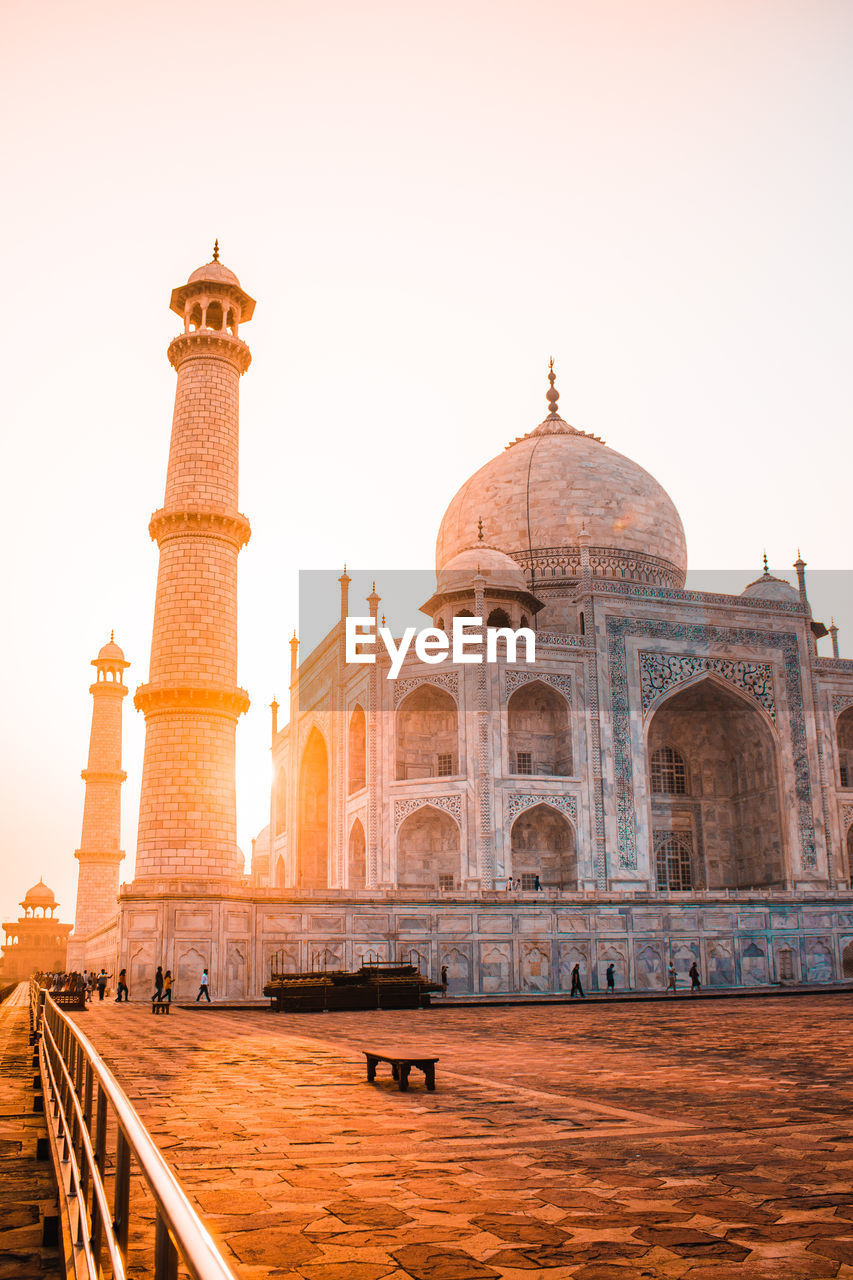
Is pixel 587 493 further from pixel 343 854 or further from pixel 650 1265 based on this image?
pixel 650 1265

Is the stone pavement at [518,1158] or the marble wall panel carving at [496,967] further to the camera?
the marble wall panel carving at [496,967]

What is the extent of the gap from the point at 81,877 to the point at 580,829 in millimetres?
19604

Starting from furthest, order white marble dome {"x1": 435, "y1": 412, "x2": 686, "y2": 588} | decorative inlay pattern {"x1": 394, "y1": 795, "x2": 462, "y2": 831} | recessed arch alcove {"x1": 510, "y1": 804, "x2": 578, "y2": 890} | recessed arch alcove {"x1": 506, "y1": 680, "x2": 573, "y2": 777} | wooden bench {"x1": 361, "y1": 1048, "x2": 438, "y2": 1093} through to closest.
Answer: white marble dome {"x1": 435, "y1": 412, "x2": 686, "y2": 588}, recessed arch alcove {"x1": 506, "y1": 680, "x2": 573, "y2": 777}, recessed arch alcove {"x1": 510, "y1": 804, "x2": 578, "y2": 890}, decorative inlay pattern {"x1": 394, "y1": 795, "x2": 462, "y2": 831}, wooden bench {"x1": 361, "y1": 1048, "x2": 438, "y2": 1093}

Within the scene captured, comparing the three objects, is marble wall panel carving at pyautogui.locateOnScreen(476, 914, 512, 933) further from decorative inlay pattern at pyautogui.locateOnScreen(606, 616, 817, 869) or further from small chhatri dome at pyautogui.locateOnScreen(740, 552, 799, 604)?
small chhatri dome at pyautogui.locateOnScreen(740, 552, 799, 604)

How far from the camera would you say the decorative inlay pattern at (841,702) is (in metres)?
33.4

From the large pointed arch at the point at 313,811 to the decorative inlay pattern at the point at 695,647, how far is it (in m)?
10.6

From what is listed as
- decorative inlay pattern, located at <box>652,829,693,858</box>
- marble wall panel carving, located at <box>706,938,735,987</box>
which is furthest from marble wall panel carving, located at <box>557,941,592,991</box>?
decorative inlay pattern, located at <box>652,829,693,858</box>

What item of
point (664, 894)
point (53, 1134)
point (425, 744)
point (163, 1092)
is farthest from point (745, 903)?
point (53, 1134)

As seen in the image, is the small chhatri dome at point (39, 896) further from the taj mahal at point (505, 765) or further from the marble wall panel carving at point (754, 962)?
the marble wall panel carving at point (754, 962)

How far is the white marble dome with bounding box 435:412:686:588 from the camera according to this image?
3678cm

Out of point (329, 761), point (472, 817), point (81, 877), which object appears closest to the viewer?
point (472, 817)

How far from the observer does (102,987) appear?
2328 cm

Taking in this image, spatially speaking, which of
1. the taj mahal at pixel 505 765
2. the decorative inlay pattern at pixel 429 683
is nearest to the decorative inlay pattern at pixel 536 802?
the taj mahal at pixel 505 765

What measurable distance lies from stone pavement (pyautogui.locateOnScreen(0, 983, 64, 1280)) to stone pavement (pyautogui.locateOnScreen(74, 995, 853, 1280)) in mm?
548
